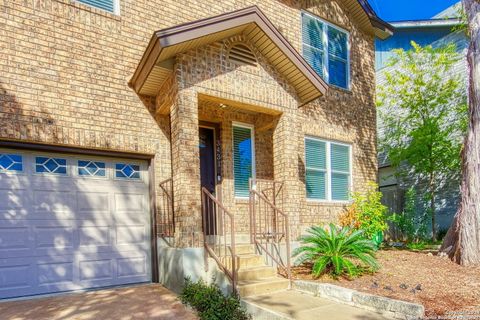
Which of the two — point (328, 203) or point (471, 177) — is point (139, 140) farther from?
point (471, 177)

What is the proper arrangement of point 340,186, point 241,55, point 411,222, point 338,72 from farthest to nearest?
point 411,222 → point 338,72 → point 340,186 → point 241,55

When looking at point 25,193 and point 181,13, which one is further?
point 181,13

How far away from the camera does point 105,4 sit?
6.37m

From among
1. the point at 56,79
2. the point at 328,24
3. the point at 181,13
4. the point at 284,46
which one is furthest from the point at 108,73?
the point at 328,24

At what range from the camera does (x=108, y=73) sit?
6152 mm

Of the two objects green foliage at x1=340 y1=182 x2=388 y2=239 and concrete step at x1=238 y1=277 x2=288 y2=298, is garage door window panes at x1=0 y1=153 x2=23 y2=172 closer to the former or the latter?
concrete step at x1=238 y1=277 x2=288 y2=298

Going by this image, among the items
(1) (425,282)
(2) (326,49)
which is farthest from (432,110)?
(1) (425,282)

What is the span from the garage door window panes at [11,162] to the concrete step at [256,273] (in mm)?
3691

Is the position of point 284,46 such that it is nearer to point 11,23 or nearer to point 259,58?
point 259,58

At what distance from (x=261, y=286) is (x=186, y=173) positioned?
6.66 ft

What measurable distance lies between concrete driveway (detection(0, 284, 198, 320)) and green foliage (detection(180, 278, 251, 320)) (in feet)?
0.45

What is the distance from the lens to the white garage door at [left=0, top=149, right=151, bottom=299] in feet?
17.4

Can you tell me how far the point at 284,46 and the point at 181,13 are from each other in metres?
2.17

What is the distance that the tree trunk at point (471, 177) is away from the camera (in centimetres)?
648
